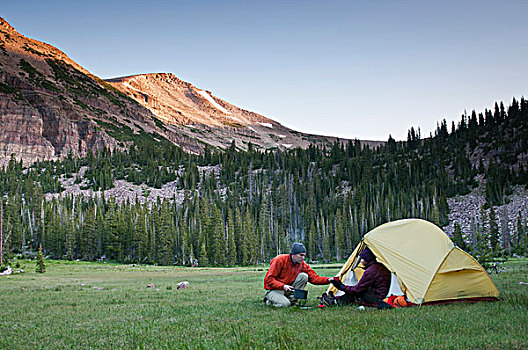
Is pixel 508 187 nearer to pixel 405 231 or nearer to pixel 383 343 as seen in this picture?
pixel 405 231

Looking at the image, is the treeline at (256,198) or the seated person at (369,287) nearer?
the seated person at (369,287)

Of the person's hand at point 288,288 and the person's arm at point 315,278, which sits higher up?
the person's arm at point 315,278

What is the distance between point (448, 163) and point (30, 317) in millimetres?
128033

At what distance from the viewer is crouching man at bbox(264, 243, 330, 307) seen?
1217 centimetres

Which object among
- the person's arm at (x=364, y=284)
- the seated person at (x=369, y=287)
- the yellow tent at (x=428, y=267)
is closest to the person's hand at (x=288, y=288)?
the seated person at (x=369, y=287)

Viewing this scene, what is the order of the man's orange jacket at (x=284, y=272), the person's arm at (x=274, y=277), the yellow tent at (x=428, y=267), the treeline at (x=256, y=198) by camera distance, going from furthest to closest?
the treeline at (x=256, y=198)
the man's orange jacket at (x=284, y=272)
the yellow tent at (x=428, y=267)
the person's arm at (x=274, y=277)

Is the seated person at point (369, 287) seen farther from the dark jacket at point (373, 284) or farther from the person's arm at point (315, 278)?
the person's arm at point (315, 278)

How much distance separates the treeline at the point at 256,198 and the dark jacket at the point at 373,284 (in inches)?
2205

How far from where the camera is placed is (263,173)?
136 m

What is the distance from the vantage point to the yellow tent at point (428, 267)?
12.2m

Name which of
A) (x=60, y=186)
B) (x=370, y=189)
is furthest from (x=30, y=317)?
(x=60, y=186)

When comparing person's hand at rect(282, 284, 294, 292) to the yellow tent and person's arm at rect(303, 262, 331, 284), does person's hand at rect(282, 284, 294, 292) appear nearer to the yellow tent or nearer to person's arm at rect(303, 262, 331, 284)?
person's arm at rect(303, 262, 331, 284)

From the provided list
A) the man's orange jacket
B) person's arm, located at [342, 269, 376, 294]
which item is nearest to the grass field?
person's arm, located at [342, 269, 376, 294]

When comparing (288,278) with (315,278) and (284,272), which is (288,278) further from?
(315,278)
